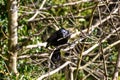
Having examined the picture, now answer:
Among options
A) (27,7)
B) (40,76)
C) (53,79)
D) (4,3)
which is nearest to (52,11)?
(53,79)

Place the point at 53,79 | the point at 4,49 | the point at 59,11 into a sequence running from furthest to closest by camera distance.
Result: 1. the point at 59,11
2. the point at 53,79
3. the point at 4,49

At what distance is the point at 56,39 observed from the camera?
3.29 m

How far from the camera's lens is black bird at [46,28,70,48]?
3250 mm

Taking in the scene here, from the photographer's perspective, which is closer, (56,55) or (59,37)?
(56,55)

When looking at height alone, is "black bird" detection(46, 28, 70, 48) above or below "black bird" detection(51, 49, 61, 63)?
above

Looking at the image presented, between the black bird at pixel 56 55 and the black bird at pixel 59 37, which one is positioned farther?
the black bird at pixel 59 37

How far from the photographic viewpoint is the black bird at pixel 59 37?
325 cm

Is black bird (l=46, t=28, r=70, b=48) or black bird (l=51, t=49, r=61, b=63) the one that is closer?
black bird (l=51, t=49, r=61, b=63)

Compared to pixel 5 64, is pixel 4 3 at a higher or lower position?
higher

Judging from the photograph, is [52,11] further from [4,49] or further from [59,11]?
[4,49]

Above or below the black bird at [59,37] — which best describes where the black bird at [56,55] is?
below

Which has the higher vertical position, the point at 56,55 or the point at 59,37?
the point at 59,37

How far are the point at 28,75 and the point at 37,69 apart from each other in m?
0.42

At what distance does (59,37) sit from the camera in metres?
3.28
